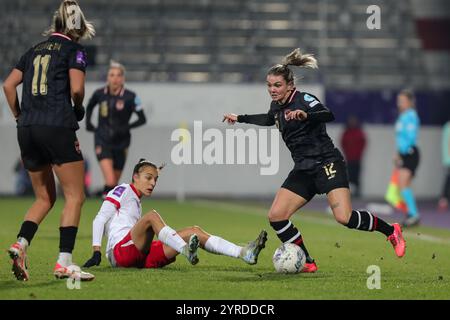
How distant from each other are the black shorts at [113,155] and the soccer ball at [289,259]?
5.04 meters

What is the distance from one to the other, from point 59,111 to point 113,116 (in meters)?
5.76

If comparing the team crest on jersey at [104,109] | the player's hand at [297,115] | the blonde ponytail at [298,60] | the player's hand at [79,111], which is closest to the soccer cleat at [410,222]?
the team crest on jersey at [104,109]

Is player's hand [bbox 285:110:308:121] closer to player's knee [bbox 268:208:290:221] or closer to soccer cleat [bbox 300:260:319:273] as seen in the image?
player's knee [bbox 268:208:290:221]

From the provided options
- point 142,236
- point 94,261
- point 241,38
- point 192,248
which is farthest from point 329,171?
point 241,38

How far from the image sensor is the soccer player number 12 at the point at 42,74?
8.44 m

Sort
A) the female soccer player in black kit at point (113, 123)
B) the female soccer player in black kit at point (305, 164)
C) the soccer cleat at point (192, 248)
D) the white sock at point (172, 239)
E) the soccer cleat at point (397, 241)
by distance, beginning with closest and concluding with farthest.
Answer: the soccer cleat at point (192, 248), the white sock at point (172, 239), the female soccer player in black kit at point (305, 164), the soccer cleat at point (397, 241), the female soccer player in black kit at point (113, 123)

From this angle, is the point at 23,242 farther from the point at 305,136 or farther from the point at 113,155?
the point at 113,155

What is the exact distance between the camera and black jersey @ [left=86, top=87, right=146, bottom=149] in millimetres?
14141

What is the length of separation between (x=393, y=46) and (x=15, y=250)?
21626mm

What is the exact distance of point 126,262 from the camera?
31.4ft

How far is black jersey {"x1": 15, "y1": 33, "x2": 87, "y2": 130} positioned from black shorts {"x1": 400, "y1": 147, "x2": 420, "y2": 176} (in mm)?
9444

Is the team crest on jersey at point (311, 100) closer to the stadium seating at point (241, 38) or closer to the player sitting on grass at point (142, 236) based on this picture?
the player sitting on grass at point (142, 236)

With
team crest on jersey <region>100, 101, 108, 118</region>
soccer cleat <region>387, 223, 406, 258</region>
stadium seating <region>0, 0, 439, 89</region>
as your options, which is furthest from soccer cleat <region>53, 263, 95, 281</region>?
stadium seating <region>0, 0, 439, 89</region>
